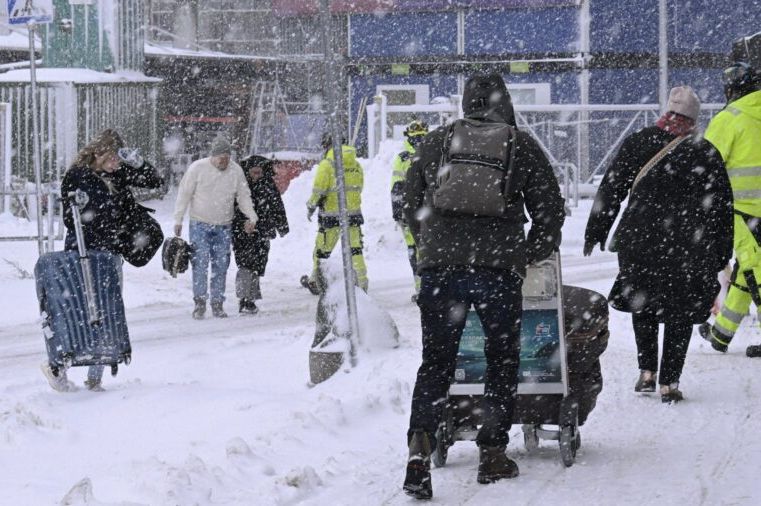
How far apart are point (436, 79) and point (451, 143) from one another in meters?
28.6

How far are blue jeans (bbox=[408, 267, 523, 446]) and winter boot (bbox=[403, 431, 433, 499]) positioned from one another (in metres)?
0.10

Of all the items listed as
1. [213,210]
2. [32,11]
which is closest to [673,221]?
[213,210]

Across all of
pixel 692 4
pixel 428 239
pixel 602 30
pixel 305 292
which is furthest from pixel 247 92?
pixel 428 239

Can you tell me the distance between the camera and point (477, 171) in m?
5.69

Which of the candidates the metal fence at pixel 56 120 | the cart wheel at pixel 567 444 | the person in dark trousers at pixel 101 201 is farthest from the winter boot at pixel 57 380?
the metal fence at pixel 56 120

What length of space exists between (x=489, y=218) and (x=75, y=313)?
3.90 metres

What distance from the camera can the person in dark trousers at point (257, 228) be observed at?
13.9 m

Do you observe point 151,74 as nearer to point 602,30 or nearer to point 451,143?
point 602,30

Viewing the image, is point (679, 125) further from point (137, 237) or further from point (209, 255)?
point (209, 255)

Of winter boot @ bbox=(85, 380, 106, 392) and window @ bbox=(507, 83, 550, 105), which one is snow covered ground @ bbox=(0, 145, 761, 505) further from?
window @ bbox=(507, 83, 550, 105)

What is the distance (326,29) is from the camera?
342 inches

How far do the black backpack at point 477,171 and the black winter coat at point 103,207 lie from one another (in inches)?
143

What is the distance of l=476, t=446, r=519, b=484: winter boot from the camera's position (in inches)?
231

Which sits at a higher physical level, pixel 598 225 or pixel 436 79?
pixel 436 79
